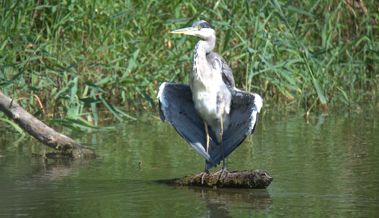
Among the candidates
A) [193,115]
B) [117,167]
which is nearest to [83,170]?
[117,167]

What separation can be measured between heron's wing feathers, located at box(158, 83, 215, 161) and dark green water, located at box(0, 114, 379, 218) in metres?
0.32

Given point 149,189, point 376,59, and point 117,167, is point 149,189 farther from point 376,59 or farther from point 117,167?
point 376,59

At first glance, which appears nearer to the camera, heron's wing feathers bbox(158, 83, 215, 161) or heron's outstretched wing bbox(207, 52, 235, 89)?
heron's wing feathers bbox(158, 83, 215, 161)

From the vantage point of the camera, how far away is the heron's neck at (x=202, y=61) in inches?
323

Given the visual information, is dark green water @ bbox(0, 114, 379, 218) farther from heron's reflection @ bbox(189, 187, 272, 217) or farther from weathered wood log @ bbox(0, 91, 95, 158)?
weathered wood log @ bbox(0, 91, 95, 158)

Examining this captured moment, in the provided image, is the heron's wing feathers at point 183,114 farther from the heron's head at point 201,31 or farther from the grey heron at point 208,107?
the heron's head at point 201,31

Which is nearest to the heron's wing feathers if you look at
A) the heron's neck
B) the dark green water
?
the heron's neck

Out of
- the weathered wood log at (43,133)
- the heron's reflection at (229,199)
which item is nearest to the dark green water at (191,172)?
the heron's reflection at (229,199)

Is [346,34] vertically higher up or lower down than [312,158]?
higher up

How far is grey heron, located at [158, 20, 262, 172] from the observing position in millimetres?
8062

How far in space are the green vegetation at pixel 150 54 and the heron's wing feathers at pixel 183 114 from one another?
1.79 m

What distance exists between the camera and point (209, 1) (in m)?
11.7

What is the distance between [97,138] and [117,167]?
1.55 m

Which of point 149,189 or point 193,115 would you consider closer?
point 149,189
